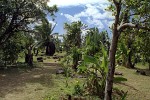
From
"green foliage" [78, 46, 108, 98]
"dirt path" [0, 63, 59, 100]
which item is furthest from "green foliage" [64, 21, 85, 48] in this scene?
"green foliage" [78, 46, 108, 98]

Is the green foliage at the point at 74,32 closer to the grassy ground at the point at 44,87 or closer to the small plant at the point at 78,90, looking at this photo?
the grassy ground at the point at 44,87

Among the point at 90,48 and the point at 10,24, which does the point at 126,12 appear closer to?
the point at 90,48

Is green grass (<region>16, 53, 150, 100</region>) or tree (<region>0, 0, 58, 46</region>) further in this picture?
tree (<region>0, 0, 58, 46</region>)

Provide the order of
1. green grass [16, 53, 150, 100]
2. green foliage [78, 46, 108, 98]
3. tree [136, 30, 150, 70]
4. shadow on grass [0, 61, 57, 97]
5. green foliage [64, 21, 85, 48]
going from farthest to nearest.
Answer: green foliage [64, 21, 85, 48], shadow on grass [0, 61, 57, 97], green grass [16, 53, 150, 100], green foliage [78, 46, 108, 98], tree [136, 30, 150, 70]

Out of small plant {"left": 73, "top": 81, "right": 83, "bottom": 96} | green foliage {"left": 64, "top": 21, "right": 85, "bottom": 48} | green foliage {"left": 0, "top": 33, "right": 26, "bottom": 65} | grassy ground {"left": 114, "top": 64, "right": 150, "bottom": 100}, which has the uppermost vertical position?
green foliage {"left": 64, "top": 21, "right": 85, "bottom": 48}

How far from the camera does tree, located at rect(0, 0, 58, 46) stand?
24692mm

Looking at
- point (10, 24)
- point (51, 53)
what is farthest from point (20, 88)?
point (51, 53)

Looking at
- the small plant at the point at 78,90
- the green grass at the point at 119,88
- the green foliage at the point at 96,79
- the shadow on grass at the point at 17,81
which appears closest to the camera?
the green foliage at the point at 96,79

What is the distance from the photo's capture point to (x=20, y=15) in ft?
85.5

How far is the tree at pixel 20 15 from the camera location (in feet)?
81.0

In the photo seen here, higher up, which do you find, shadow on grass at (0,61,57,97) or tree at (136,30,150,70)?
tree at (136,30,150,70)

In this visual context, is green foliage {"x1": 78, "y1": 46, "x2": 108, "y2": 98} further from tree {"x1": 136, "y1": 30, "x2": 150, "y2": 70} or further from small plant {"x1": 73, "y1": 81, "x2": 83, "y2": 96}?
tree {"x1": 136, "y1": 30, "x2": 150, "y2": 70}

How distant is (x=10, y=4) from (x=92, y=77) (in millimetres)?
12837

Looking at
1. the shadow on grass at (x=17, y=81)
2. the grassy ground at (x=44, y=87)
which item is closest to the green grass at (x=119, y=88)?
the grassy ground at (x=44, y=87)
